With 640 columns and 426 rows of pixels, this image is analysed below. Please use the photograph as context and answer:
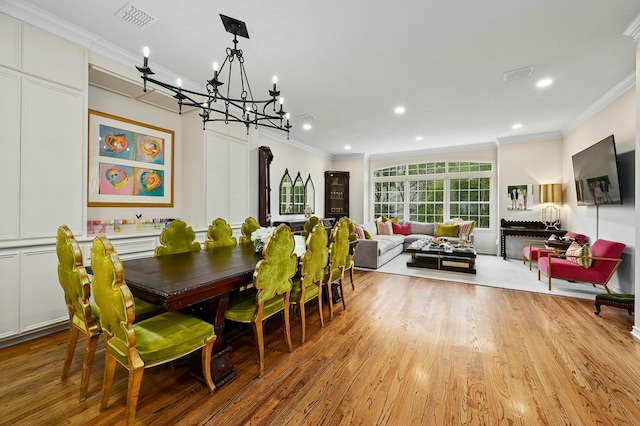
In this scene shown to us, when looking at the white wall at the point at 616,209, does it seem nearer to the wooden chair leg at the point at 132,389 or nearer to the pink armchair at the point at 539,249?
the pink armchair at the point at 539,249

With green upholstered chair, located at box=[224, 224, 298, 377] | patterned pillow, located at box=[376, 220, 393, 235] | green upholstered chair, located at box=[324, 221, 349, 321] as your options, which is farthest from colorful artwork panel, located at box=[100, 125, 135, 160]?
patterned pillow, located at box=[376, 220, 393, 235]

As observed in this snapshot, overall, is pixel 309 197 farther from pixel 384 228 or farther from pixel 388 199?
pixel 388 199

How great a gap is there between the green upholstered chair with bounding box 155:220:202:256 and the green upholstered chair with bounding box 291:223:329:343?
4.04ft

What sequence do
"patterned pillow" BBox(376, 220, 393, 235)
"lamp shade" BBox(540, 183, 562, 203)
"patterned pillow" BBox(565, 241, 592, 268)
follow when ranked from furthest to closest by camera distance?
1. "patterned pillow" BBox(376, 220, 393, 235)
2. "lamp shade" BBox(540, 183, 562, 203)
3. "patterned pillow" BBox(565, 241, 592, 268)

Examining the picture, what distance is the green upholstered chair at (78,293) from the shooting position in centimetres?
171

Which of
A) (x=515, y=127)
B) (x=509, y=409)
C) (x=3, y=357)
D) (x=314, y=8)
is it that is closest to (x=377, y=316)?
(x=509, y=409)

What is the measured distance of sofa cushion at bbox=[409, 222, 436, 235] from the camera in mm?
7672

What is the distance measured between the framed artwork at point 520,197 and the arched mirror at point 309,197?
4.87 metres

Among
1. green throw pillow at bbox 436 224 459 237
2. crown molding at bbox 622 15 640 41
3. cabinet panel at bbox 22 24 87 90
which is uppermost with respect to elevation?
crown molding at bbox 622 15 640 41

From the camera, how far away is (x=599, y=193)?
13.4 ft

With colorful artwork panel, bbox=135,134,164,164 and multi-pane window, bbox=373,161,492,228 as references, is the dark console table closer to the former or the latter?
multi-pane window, bbox=373,161,492,228

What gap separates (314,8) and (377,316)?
3.11 metres

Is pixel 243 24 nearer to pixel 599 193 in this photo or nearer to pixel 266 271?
pixel 266 271

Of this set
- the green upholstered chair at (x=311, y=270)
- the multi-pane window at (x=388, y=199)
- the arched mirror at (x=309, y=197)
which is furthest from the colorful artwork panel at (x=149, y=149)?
the multi-pane window at (x=388, y=199)
